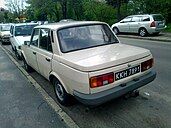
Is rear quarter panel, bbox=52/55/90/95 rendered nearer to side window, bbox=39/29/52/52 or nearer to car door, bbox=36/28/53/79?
car door, bbox=36/28/53/79

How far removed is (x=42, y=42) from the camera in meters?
5.61

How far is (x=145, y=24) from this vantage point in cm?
1673

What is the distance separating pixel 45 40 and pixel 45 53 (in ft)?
1.14

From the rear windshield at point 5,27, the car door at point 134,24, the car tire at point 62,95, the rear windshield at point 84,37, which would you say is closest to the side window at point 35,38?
the rear windshield at point 84,37

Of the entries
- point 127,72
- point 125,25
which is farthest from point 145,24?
point 127,72

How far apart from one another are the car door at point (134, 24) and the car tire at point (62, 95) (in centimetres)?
1363

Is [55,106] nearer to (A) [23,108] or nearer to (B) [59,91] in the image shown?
(B) [59,91]

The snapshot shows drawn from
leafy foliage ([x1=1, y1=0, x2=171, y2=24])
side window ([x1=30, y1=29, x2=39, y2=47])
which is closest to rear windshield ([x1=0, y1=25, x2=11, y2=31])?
leafy foliage ([x1=1, y1=0, x2=171, y2=24])

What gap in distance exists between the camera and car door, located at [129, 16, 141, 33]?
17578 millimetres

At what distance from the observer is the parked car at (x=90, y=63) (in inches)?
149

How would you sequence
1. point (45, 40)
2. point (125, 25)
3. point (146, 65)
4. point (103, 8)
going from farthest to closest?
point (103, 8)
point (125, 25)
point (45, 40)
point (146, 65)

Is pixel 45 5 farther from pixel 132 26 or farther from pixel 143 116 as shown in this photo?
pixel 143 116

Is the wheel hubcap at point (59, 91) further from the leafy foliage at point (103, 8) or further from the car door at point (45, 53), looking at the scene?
the leafy foliage at point (103, 8)

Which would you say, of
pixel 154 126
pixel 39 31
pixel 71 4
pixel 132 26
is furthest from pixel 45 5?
pixel 154 126
